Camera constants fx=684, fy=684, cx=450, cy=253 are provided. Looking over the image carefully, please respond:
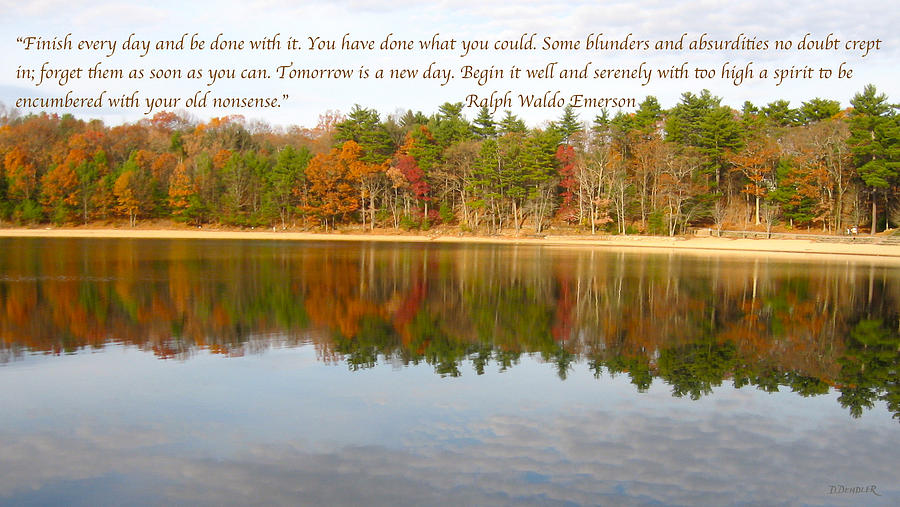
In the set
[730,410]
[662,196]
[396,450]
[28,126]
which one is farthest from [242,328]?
[28,126]

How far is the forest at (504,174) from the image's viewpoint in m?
53.9

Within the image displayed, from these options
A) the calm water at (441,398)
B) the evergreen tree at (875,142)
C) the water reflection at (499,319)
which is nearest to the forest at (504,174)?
the evergreen tree at (875,142)

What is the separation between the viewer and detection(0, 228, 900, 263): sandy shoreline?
4553 centimetres

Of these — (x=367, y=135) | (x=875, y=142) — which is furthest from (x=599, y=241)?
(x=367, y=135)

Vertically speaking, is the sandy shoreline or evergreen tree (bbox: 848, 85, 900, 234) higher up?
evergreen tree (bbox: 848, 85, 900, 234)

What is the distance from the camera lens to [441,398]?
948 cm

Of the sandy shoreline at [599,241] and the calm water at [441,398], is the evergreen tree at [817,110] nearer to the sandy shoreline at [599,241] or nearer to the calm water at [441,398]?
the sandy shoreline at [599,241]

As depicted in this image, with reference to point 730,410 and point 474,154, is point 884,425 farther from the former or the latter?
point 474,154

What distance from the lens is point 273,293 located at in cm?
1991
